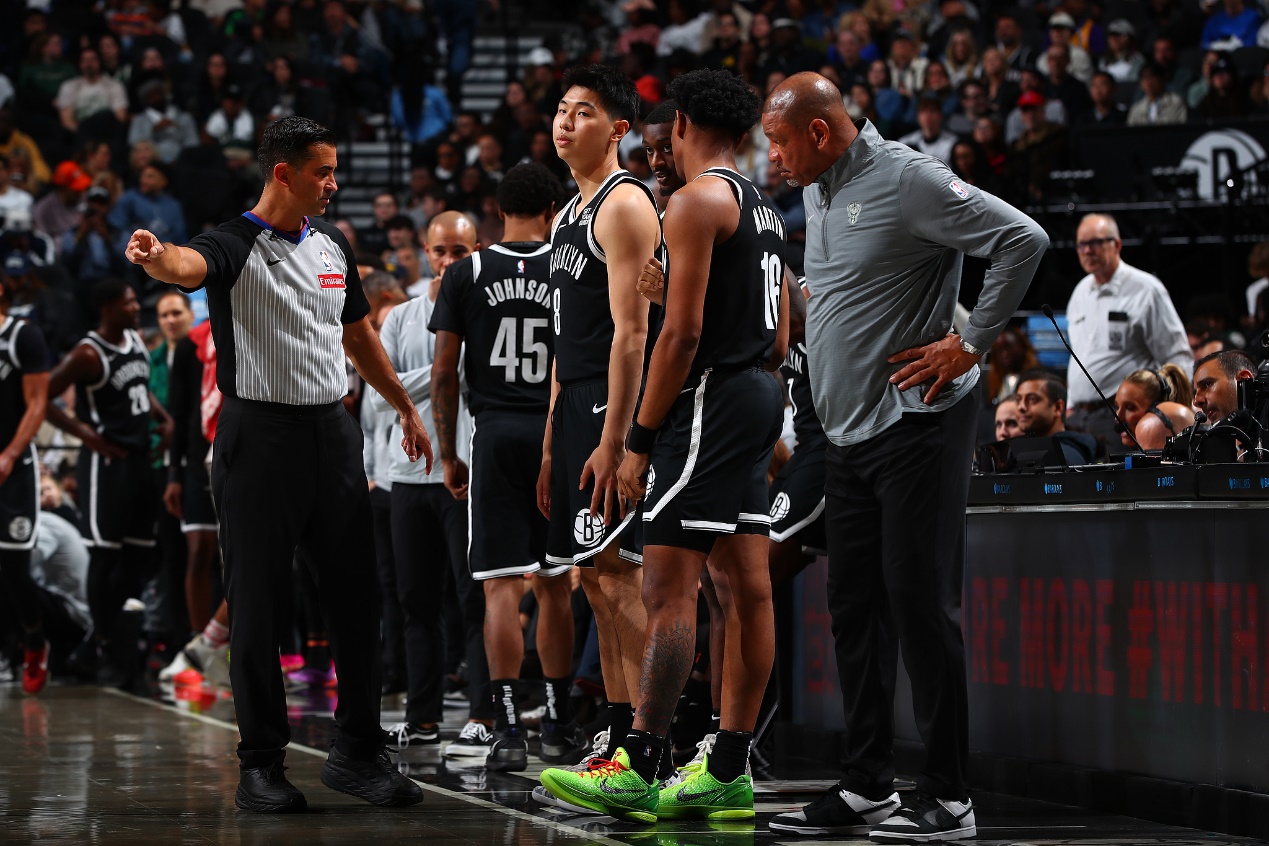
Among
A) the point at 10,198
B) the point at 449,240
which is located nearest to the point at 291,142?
the point at 449,240

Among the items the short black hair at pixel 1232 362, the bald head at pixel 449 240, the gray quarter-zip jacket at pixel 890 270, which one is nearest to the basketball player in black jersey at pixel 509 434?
the bald head at pixel 449 240

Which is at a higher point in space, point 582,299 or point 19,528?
point 582,299

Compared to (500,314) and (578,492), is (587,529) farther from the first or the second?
(500,314)

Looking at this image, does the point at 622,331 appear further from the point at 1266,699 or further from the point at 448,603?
the point at 448,603

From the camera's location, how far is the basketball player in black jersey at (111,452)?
9.99 meters

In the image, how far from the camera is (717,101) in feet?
16.6

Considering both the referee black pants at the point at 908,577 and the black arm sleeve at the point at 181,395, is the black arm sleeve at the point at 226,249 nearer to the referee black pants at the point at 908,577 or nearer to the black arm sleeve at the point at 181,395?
the referee black pants at the point at 908,577

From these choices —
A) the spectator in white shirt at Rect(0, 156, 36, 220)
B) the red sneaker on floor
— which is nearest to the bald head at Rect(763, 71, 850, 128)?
the red sneaker on floor

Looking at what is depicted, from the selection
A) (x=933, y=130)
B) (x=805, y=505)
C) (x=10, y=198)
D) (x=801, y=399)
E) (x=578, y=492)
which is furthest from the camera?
(x=10, y=198)

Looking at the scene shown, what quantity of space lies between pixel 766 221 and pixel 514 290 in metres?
1.68

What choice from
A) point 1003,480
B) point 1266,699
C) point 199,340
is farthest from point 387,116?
point 1266,699

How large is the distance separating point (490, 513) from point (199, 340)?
13.8ft

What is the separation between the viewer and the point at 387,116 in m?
19.3

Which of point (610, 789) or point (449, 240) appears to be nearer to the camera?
point (610, 789)
